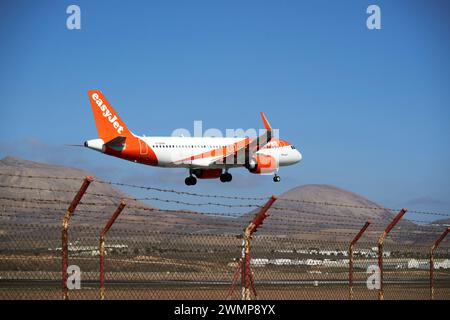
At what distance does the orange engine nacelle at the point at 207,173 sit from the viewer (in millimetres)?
69938

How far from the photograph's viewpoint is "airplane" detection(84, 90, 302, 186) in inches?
2618

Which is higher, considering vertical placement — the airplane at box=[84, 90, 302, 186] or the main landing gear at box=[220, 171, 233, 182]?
the airplane at box=[84, 90, 302, 186]

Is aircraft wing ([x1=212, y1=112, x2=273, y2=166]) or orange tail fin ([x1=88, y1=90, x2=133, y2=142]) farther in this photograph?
aircraft wing ([x1=212, y1=112, x2=273, y2=166])

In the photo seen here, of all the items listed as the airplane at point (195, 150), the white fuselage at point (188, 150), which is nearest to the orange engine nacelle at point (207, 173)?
the airplane at point (195, 150)

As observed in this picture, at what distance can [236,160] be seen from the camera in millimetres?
70062

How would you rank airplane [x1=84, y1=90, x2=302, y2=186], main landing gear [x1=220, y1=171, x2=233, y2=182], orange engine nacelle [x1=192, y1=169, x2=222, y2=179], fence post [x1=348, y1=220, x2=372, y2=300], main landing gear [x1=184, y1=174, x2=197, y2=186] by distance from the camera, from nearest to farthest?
fence post [x1=348, y1=220, x2=372, y2=300], airplane [x1=84, y1=90, x2=302, y2=186], main landing gear [x1=184, y1=174, x2=197, y2=186], main landing gear [x1=220, y1=171, x2=233, y2=182], orange engine nacelle [x1=192, y1=169, x2=222, y2=179]

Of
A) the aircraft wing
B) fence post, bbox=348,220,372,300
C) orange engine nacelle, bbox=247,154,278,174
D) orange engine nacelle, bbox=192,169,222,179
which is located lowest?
orange engine nacelle, bbox=192,169,222,179

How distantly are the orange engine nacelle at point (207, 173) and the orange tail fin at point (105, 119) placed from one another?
6421 millimetres

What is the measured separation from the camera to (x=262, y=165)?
222 feet

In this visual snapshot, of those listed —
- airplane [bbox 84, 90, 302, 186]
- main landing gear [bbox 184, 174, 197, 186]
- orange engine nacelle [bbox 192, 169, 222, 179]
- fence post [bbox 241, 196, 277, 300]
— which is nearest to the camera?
fence post [bbox 241, 196, 277, 300]

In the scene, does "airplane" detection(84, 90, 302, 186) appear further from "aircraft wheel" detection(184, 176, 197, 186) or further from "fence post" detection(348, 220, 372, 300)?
"fence post" detection(348, 220, 372, 300)

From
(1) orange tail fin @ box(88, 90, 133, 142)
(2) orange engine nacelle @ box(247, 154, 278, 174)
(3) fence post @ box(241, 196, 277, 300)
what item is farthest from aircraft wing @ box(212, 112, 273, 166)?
(3) fence post @ box(241, 196, 277, 300)
